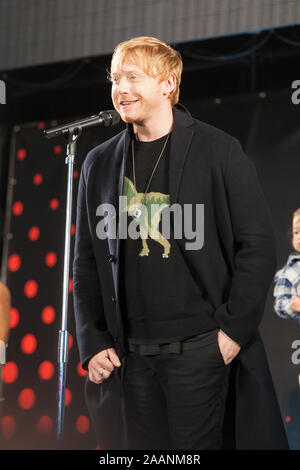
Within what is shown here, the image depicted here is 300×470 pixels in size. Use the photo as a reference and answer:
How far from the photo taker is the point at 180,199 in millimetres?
1906

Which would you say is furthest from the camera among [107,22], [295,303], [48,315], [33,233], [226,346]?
[33,233]

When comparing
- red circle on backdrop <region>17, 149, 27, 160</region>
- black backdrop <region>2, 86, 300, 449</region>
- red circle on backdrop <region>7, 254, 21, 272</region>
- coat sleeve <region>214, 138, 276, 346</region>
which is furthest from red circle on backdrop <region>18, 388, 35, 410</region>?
coat sleeve <region>214, 138, 276, 346</region>

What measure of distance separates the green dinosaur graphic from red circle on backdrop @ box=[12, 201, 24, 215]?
1.83 meters

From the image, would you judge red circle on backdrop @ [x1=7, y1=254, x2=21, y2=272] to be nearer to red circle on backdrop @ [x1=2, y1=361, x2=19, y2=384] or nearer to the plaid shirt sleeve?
red circle on backdrop @ [x1=2, y1=361, x2=19, y2=384]

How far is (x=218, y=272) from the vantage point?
6.20ft

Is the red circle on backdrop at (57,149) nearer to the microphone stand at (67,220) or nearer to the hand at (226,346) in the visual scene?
the microphone stand at (67,220)

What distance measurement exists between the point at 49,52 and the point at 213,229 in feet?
6.05

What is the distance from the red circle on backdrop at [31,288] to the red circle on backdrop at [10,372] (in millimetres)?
415

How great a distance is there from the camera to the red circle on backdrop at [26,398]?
11.3ft

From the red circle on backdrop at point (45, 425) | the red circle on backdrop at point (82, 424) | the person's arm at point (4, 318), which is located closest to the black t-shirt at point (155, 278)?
the person's arm at point (4, 318)

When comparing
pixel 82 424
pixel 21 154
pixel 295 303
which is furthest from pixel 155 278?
pixel 21 154

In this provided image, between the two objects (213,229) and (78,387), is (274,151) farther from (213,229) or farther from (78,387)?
(78,387)

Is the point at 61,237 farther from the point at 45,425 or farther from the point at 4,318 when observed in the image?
the point at 45,425

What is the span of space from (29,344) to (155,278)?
1864 mm
